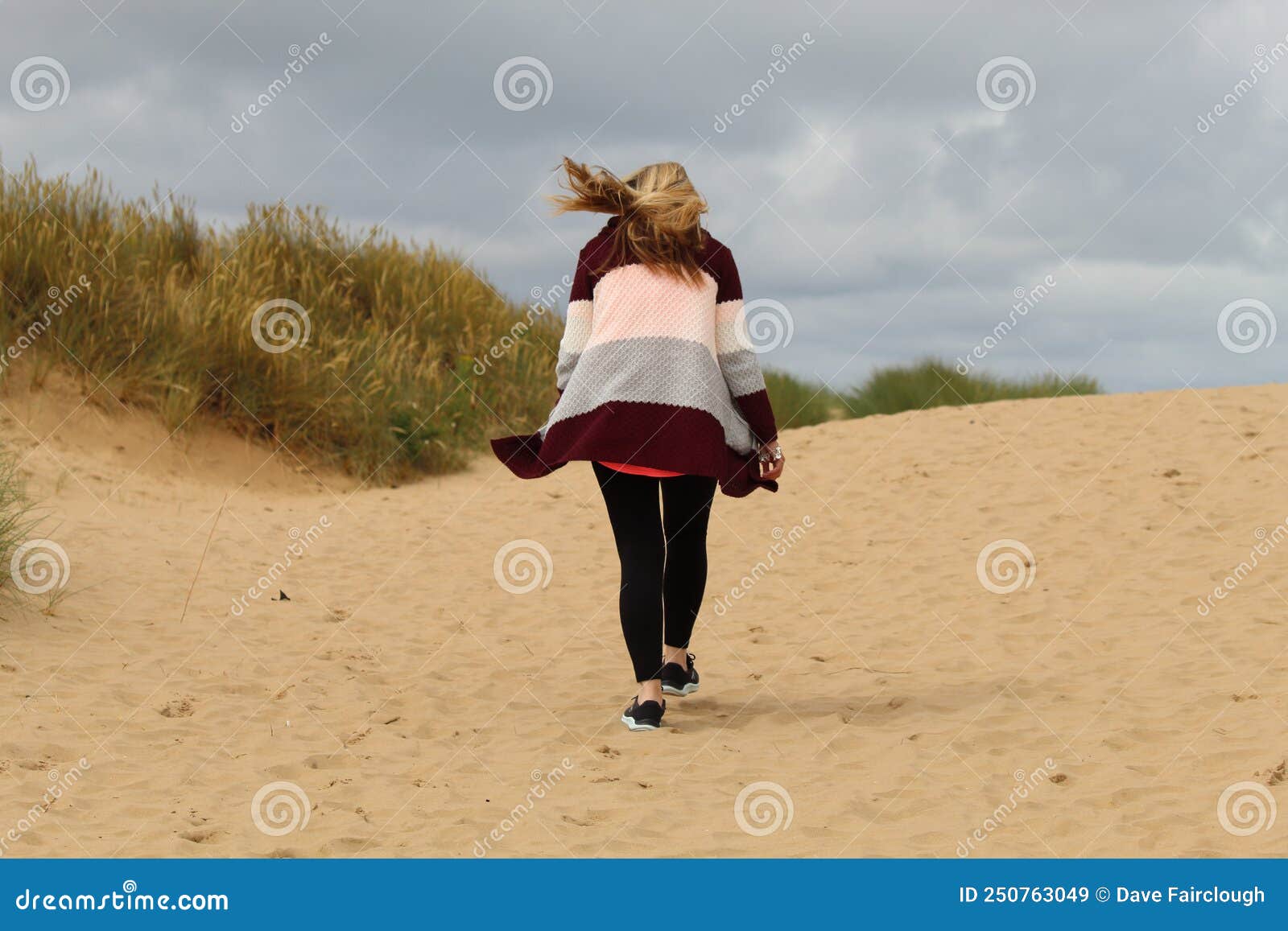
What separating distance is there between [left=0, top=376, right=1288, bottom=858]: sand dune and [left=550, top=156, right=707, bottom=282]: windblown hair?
6.16 feet

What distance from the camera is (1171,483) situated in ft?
31.2

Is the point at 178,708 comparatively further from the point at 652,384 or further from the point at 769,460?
the point at 769,460

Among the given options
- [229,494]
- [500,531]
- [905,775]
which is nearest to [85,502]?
[229,494]

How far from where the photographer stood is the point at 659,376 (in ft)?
15.4

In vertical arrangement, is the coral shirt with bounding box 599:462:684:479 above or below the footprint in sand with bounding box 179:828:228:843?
above

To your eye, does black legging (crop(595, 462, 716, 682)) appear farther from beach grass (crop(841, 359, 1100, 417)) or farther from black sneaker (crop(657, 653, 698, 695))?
beach grass (crop(841, 359, 1100, 417))

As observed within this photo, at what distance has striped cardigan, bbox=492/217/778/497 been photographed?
15.2 ft

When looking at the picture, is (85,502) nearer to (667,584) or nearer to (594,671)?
(594,671)

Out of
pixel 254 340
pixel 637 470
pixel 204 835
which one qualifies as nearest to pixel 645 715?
pixel 637 470

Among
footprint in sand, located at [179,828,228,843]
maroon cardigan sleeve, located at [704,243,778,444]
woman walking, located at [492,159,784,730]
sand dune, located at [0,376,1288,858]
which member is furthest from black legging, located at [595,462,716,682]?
footprint in sand, located at [179,828,228,843]

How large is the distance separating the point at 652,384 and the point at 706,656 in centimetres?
263

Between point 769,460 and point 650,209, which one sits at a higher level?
point 650,209

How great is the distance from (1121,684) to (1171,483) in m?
4.05

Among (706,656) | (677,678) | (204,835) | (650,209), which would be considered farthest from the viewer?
(706,656)
